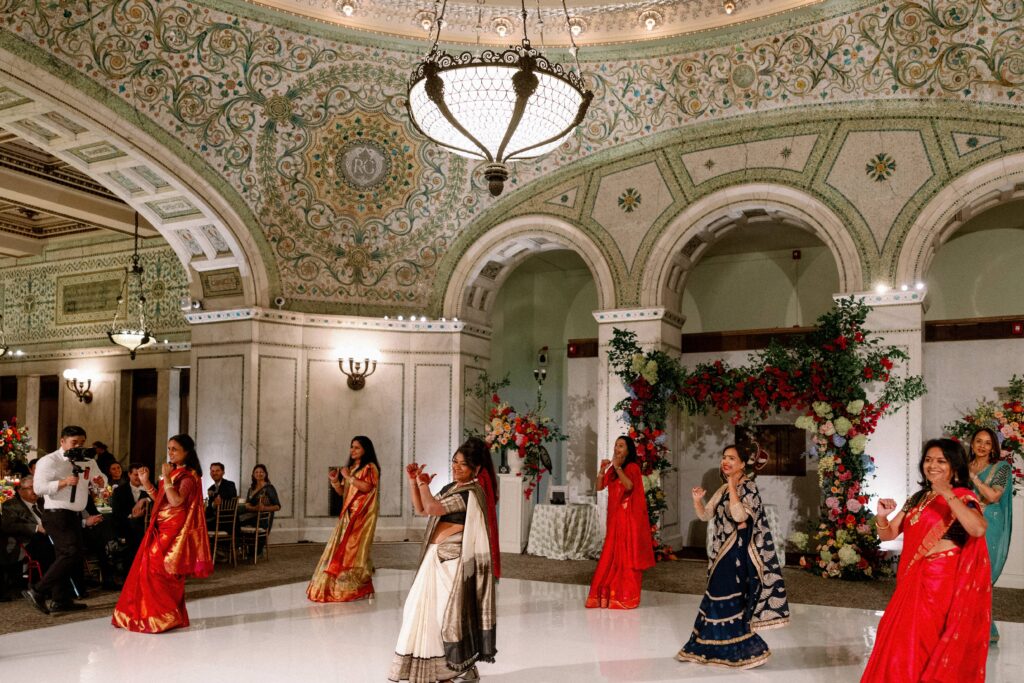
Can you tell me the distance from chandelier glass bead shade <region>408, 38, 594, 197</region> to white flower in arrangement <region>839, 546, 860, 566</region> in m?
5.05

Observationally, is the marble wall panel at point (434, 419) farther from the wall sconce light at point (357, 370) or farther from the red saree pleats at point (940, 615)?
the red saree pleats at point (940, 615)

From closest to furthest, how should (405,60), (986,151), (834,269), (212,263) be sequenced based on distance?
(986,151)
(405,60)
(212,263)
(834,269)

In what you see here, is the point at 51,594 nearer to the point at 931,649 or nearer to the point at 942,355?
the point at 931,649

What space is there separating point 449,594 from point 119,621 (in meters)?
3.22

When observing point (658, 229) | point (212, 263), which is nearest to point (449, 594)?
point (658, 229)

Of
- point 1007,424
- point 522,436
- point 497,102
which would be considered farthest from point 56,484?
point 1007,424

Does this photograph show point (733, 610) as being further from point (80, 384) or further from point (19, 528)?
point (80, 384)

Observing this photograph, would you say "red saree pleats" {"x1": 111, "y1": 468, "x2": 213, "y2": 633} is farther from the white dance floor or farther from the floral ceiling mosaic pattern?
the floral ceiling mosaic pattern

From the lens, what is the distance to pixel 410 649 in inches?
188

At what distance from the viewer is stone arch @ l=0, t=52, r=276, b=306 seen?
9281 mm

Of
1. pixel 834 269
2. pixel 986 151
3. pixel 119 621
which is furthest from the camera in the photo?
pixel 834 269

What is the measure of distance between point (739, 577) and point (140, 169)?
8431mm

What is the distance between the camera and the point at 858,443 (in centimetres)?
909

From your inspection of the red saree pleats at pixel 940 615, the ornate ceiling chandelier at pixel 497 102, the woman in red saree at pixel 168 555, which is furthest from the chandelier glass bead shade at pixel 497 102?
the red saree pleats at pixel 940 615
